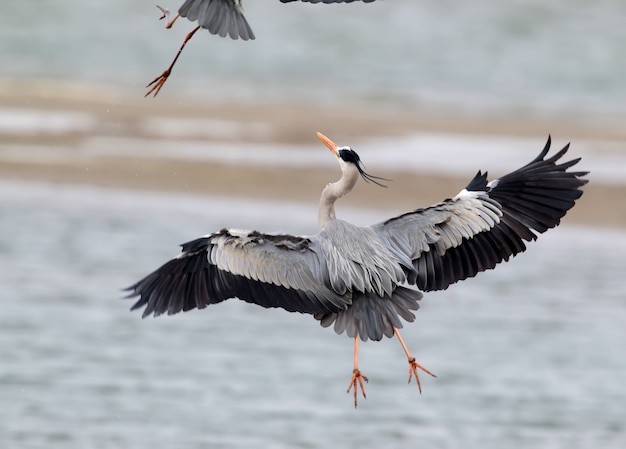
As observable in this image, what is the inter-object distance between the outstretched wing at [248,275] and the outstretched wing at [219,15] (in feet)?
3.23

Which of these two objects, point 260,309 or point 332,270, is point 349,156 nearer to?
point 332,270

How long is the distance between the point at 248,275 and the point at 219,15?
1283mm

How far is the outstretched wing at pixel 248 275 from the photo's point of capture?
713cm

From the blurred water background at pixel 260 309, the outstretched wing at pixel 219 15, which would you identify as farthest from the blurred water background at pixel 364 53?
the outstretched wing at pixel 219 15

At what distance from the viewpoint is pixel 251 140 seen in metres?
21.4

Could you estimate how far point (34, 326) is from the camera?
1320 centimetres

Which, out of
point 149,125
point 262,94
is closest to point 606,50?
point 262,94

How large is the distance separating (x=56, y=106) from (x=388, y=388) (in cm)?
1196

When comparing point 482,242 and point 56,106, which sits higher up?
point 56,106

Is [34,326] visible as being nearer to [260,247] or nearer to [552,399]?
[552,399]

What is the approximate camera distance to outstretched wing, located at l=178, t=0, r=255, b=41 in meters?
7.22

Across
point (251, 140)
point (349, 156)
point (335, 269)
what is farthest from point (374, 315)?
point (251, 140)

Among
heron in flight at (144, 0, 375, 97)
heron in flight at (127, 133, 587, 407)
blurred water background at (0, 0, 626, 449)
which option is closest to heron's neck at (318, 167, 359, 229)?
heron in flight at (127, 133, 587, 407)

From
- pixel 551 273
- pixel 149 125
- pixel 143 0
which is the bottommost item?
pixel 551 273
